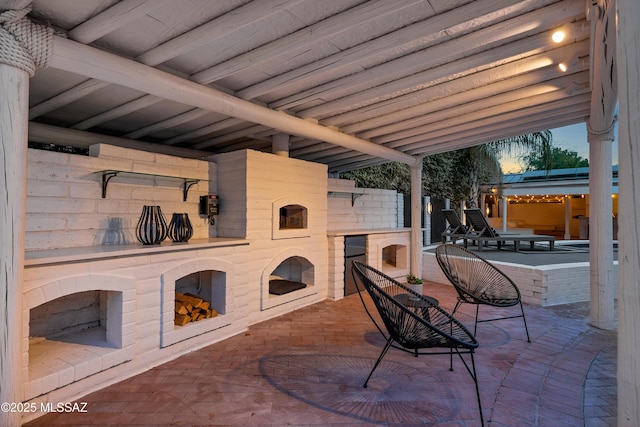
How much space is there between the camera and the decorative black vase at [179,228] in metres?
3.62

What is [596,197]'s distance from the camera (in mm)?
3916

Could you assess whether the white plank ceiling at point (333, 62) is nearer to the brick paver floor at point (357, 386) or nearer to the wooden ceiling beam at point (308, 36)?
the wooden ceiling beam at point (308, 36)

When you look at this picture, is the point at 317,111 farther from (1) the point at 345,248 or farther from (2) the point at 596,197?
(2) the point at 596,197

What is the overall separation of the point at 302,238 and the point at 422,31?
3.24 meters

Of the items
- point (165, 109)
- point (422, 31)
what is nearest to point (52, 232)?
point (165, 109)

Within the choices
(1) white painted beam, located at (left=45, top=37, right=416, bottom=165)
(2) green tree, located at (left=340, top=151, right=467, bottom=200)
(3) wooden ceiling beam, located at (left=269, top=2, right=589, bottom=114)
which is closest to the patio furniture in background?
(2) green tree, located at (left=340, top=151, right=467, bottom=200)

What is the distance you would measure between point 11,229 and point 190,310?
195 cm

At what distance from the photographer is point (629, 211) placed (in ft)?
2.84

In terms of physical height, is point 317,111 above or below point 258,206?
above

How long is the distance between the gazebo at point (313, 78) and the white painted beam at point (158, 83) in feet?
0.04

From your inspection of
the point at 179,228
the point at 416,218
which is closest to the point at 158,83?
the point at 179,228

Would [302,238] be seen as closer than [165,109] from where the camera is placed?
No

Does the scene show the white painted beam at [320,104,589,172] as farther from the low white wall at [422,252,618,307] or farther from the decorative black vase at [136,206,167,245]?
the decorative black vase at [136,206,167,245]

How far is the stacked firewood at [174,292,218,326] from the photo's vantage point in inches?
137
